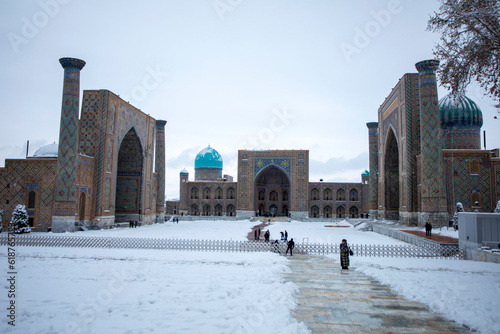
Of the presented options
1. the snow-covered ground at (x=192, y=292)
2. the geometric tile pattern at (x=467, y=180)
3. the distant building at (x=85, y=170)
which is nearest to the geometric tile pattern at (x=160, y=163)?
the distant building at (x=85, y=170)

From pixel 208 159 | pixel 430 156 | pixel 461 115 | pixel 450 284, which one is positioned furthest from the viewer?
pixel 208 159

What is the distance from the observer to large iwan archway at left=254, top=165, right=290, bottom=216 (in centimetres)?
4631

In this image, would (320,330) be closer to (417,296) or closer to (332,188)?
(417,296)

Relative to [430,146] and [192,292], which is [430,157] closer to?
[430,146]

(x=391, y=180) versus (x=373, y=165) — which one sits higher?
(x=373, y=165)

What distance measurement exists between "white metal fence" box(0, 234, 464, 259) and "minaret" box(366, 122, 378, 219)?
19582mm

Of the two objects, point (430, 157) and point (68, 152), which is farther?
point (430, 157)

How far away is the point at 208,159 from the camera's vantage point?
170 ft

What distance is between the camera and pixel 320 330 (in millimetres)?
4969

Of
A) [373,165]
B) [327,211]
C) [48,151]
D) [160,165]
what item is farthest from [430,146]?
[48,151]

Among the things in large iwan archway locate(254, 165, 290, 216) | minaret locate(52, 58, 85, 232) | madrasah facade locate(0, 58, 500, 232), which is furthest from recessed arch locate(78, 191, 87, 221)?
large iwan archway locate(254, 165, 290, 216)

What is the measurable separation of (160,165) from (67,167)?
14018 millimetres

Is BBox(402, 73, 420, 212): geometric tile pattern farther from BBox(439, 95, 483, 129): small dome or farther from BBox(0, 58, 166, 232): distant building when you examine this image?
BBox(0, 58, 166, 232): distant building

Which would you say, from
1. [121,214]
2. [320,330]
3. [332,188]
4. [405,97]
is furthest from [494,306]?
[332,188]
